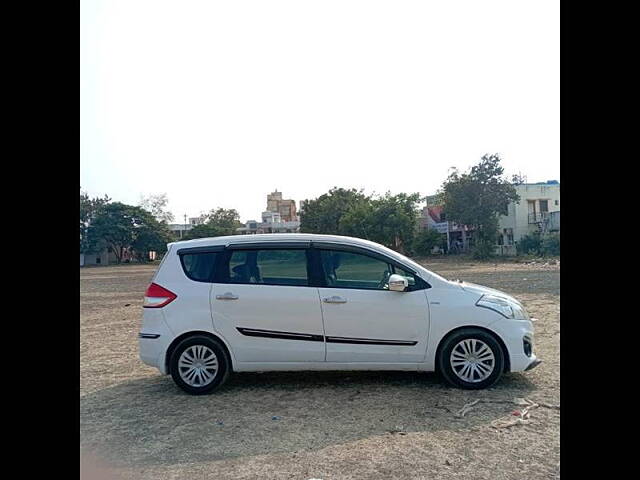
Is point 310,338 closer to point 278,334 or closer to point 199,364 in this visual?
point 278,334

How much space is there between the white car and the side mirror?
13mm

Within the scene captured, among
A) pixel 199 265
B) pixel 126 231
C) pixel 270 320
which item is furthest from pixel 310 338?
pixel 126 231

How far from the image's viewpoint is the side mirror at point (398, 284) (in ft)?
17.8

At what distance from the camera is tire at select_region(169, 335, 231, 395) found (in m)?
5.56

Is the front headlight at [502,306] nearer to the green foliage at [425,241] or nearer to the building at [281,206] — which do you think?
the green foliage at [425,241]

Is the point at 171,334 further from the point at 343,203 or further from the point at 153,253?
the point at 153,253

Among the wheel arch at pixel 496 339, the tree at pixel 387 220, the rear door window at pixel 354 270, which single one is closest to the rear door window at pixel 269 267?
the rear door window at pixel 354 270

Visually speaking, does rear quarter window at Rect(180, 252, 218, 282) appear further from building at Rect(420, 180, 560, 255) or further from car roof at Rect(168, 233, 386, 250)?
building at Rect(420, 180, 560, 255)

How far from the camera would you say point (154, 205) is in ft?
247

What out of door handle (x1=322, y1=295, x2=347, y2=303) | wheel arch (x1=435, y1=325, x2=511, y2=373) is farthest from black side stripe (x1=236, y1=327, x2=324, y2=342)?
wheel arch (x1=435, y1=325, x2=511, y2=373)

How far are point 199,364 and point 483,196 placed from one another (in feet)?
138

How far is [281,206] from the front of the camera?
100062 mm
